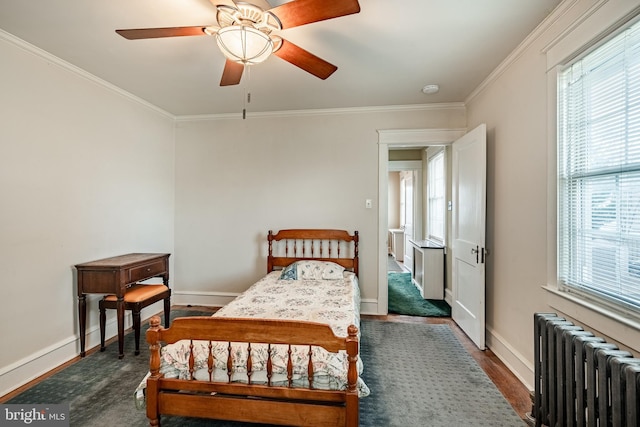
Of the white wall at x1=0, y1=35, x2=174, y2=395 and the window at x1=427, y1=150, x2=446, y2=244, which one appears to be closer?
the white wall at x1=0, y1=35, x2=174, y2=395

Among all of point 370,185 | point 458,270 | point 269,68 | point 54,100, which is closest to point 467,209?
point 458,270

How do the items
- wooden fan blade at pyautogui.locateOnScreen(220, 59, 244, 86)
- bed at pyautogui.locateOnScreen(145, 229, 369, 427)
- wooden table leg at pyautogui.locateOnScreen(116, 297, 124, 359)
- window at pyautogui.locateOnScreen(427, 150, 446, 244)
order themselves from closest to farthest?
bed at pyautogui.locateOnScreen(145, 229, 369, 427) < wooden fan blade at pyautogui.locateOnScreen(220, 59, 244, 86) < wooden table leg at pyautogui.locateOnScreen(116, 297, 124, 359) < window at pyautogui.locateOnScreen(427, 150, 446, 244)

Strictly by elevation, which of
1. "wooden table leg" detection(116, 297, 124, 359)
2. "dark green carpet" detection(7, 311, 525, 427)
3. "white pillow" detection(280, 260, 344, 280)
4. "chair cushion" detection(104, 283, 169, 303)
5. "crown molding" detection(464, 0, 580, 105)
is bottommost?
"dark green carpet" detection(7, 311, 525, 427)

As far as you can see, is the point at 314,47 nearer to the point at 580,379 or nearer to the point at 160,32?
the point at 160,32

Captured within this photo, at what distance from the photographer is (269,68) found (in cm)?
256

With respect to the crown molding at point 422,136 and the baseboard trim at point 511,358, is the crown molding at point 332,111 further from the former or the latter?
the baseboard trim at point 511,358

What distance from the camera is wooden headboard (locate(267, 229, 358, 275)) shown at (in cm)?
358

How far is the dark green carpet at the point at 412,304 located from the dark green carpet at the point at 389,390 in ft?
2.70

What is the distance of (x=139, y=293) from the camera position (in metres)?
2.69

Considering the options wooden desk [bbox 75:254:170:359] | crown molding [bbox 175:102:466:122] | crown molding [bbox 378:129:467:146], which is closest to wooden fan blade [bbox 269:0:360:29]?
crown molding [bbox 175:102:466:122]

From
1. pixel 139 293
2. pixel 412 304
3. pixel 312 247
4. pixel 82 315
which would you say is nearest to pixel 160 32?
pixel 139 293

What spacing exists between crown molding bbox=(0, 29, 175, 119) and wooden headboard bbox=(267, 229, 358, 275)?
7.21 ft

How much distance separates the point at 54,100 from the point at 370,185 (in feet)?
10.5

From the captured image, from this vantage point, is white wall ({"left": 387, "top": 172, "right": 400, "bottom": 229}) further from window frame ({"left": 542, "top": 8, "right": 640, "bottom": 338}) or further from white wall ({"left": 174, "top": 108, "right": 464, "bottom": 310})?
window frame ({"left": 542, "top": 8, "right": 640, "bottom": 338})
